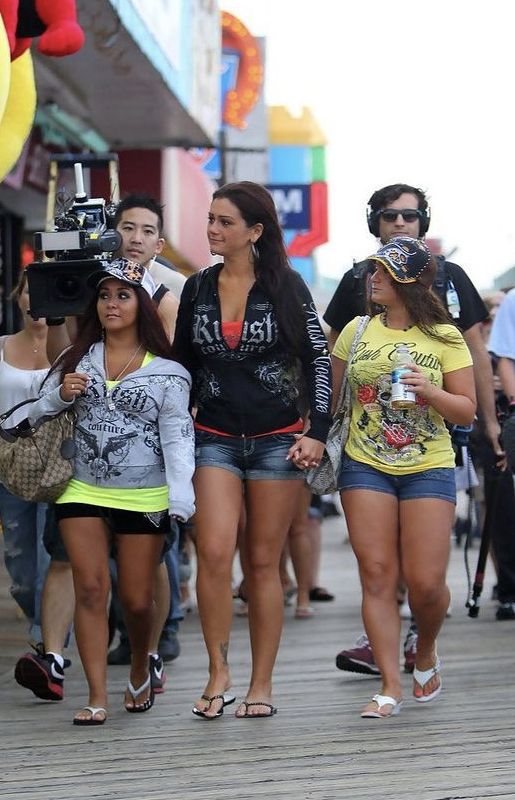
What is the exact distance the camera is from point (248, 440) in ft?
21.4

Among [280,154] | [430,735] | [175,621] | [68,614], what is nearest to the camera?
[430,735]

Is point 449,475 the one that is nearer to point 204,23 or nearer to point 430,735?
point 430,735

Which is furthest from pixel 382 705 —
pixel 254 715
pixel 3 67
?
pixel 3 67

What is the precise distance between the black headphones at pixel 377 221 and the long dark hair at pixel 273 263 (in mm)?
887

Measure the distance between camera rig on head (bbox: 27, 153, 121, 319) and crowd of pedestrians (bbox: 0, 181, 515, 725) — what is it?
90 millimetres

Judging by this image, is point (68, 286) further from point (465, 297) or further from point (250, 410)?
point (465, 297)

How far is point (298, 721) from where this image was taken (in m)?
6.46

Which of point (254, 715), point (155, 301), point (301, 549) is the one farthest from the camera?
point (301, 549)

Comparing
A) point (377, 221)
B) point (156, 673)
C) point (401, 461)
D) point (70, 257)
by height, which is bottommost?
point (156, 673)

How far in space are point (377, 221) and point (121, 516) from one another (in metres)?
2.04

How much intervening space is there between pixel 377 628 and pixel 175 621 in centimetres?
184

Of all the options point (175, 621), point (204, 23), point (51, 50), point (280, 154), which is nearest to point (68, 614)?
point (175, 621)

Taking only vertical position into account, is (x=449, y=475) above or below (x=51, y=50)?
below

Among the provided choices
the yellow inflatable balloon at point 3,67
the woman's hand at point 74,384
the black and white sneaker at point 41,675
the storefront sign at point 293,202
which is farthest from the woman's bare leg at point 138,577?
the storefront sign at point 293,202
